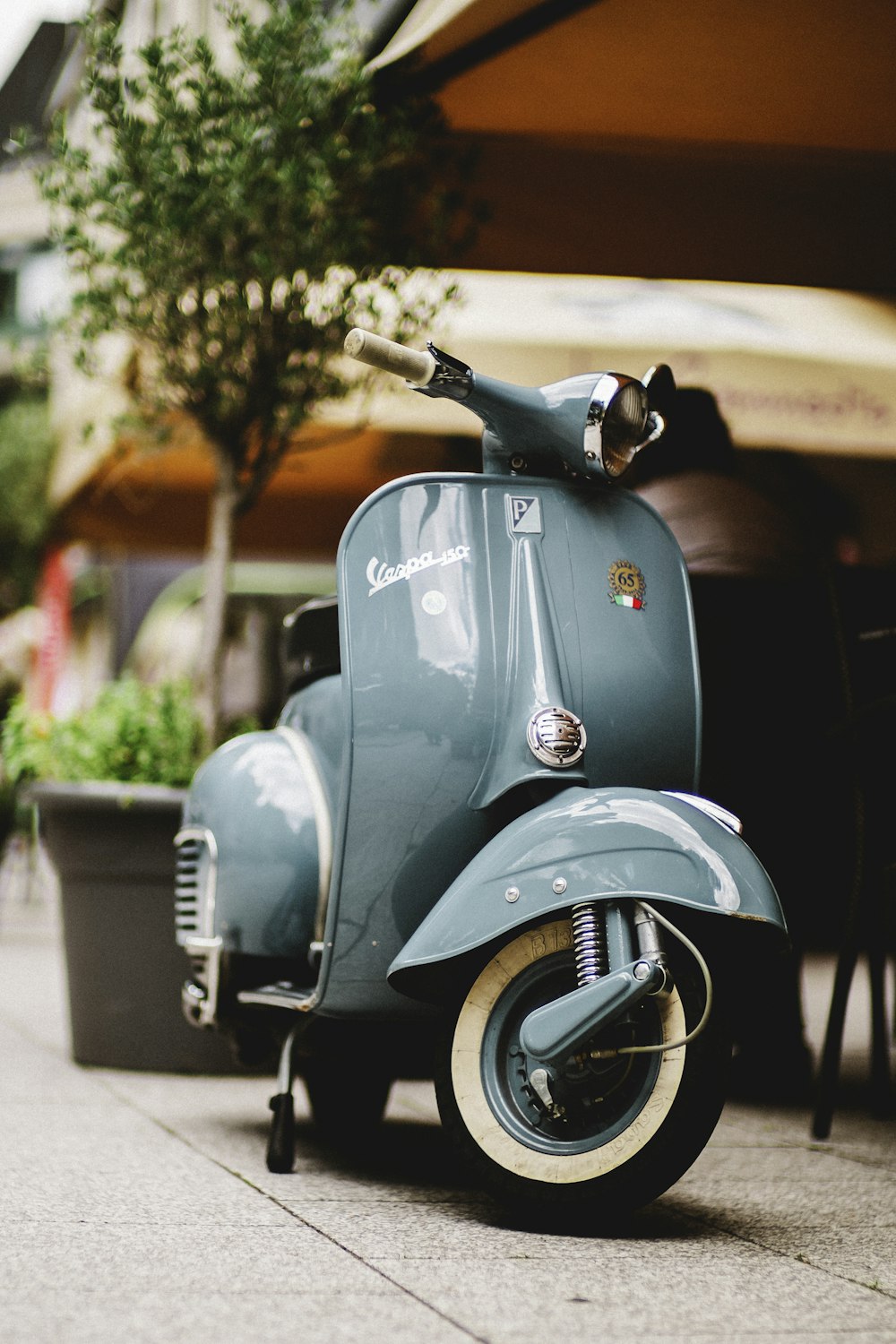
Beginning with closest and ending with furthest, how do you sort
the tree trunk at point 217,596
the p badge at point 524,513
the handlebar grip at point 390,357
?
the handlebar grip at point 390,357, the p badge at point 524,513, the tree trunk at point 217,596

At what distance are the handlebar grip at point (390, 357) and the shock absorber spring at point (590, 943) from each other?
0.91 m

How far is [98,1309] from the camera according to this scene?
2.05 meters

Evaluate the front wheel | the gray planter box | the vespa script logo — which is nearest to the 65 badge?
the vespa script logo

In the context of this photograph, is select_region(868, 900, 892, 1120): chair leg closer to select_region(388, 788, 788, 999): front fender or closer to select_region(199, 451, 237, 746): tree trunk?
select_region(388, 788, 788, 999): front fender

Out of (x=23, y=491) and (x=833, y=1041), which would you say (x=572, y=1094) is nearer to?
(x=833, y=1041)

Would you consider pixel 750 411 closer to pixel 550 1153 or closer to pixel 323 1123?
pixel 323 1123

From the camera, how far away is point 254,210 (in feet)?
13.5

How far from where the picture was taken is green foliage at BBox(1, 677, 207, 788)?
4258 millimetres

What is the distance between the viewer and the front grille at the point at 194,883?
3.27 meters

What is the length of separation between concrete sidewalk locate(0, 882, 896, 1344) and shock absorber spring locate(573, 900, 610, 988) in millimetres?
408

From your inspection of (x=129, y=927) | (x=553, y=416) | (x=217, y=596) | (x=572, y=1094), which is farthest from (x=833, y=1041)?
(x=217, y=596)

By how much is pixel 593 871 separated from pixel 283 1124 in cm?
94

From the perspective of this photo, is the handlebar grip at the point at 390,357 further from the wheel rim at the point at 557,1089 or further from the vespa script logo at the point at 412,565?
the wheel rim at the point at 557,1089

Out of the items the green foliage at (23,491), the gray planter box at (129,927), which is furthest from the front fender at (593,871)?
the green foliage at (23,491)
